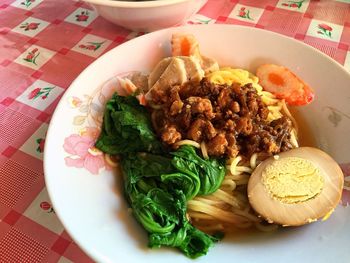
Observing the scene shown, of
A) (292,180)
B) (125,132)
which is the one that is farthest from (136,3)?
(292,180)

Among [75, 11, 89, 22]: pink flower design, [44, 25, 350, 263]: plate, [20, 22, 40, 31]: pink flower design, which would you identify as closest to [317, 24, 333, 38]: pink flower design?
[44, 25, 350, 263]: plate

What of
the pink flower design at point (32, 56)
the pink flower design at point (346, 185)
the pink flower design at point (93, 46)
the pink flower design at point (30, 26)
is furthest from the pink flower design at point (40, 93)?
the pink flower design at point (346, 185)

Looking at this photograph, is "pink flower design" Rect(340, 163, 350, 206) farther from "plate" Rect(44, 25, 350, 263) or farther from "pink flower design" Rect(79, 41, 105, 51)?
"pink flower design" Rect(79, 41, 105, 51)

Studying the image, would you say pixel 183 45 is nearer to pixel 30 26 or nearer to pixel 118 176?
pixel 118 176

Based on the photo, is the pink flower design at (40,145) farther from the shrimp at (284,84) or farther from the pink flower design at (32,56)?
the shrimp at (284,84)

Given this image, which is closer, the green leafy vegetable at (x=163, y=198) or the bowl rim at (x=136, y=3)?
the green leafy vegetable at (x=163, y=198)

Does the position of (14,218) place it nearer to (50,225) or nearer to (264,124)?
(50,225)
